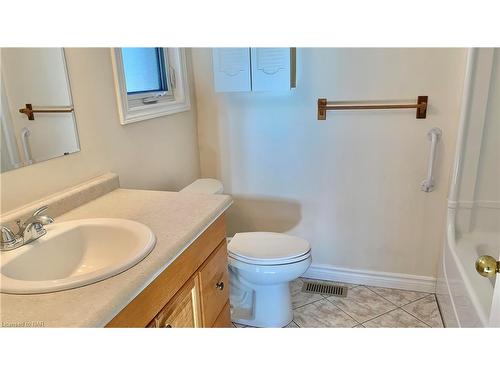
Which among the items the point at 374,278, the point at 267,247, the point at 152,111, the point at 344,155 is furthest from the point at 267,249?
the point at 152,111

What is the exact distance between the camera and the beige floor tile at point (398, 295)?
227 centimetres

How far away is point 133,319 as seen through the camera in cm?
92

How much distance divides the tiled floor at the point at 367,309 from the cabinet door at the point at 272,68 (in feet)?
4.24

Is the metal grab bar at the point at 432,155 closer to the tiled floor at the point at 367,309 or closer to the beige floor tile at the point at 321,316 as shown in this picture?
the tiled floor at the point at 367,309

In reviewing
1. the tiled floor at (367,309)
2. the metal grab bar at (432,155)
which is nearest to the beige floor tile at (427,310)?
the tiled floor at (367,309)

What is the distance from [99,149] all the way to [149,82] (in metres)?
0.68

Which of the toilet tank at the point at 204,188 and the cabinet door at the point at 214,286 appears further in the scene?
the toilet tank at the point at 204,188

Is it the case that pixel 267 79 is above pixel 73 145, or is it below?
above

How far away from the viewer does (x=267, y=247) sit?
207 cm
